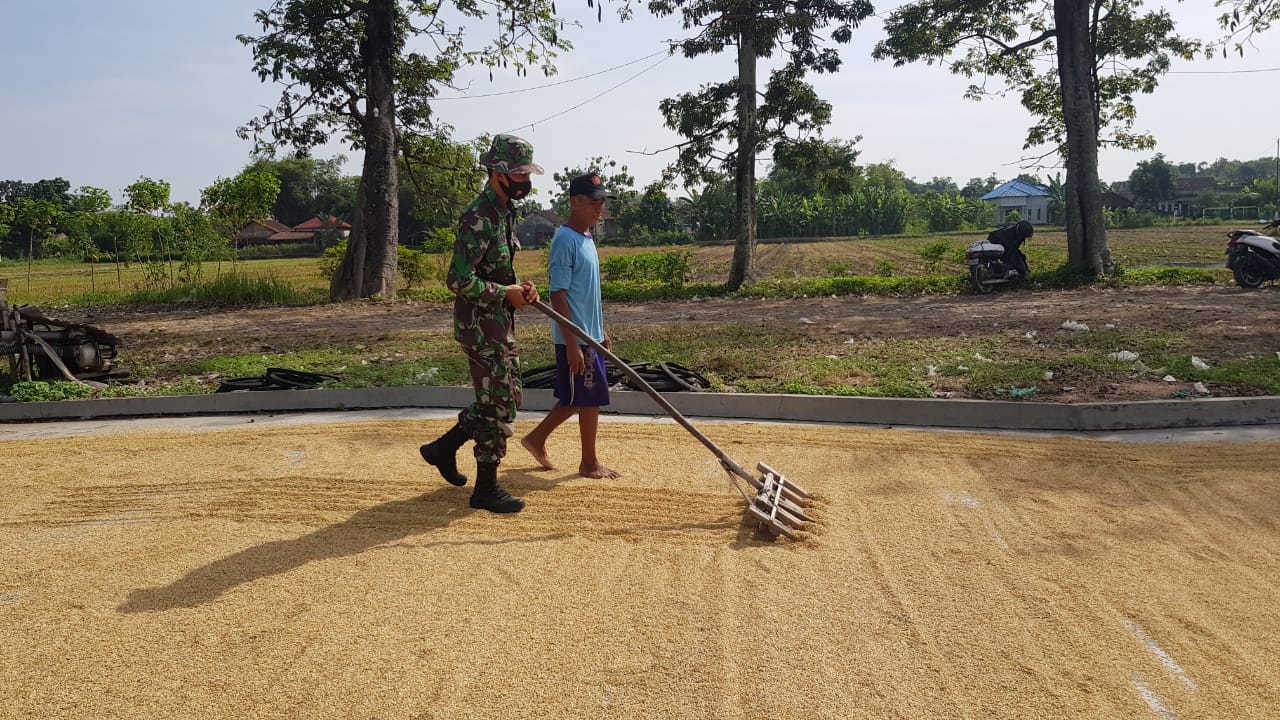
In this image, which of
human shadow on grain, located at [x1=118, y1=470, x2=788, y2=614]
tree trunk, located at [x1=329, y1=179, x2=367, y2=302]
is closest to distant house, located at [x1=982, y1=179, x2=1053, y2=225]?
tree trunk, located at [x1=329, y1=179, x2=367, y2=302]

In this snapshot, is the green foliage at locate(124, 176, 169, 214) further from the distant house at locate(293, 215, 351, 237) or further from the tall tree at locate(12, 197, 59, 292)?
the distant house at locate(293, 215, 351, 237)

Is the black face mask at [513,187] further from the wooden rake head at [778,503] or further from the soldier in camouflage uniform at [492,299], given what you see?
the wooden rake head at [778,503]

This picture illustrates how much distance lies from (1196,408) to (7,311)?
10.5 metres

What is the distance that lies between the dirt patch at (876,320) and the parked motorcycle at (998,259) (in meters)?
0.73

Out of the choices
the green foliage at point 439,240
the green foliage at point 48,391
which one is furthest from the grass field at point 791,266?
the green foliage at point 48,391

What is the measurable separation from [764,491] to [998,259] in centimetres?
1299

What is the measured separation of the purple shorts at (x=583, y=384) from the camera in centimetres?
508

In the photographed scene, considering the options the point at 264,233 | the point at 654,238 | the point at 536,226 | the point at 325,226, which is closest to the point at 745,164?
the point at 654,238

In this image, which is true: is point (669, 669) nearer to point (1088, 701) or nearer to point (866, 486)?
point (1088, 701)

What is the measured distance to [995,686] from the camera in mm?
2914

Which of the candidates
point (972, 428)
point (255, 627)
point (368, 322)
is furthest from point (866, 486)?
point (368, 322)

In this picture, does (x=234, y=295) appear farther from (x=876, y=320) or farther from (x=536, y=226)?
(x=536, y=226)

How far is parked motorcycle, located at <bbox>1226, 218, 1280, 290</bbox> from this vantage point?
1411 centimetres

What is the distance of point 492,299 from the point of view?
174 inches
